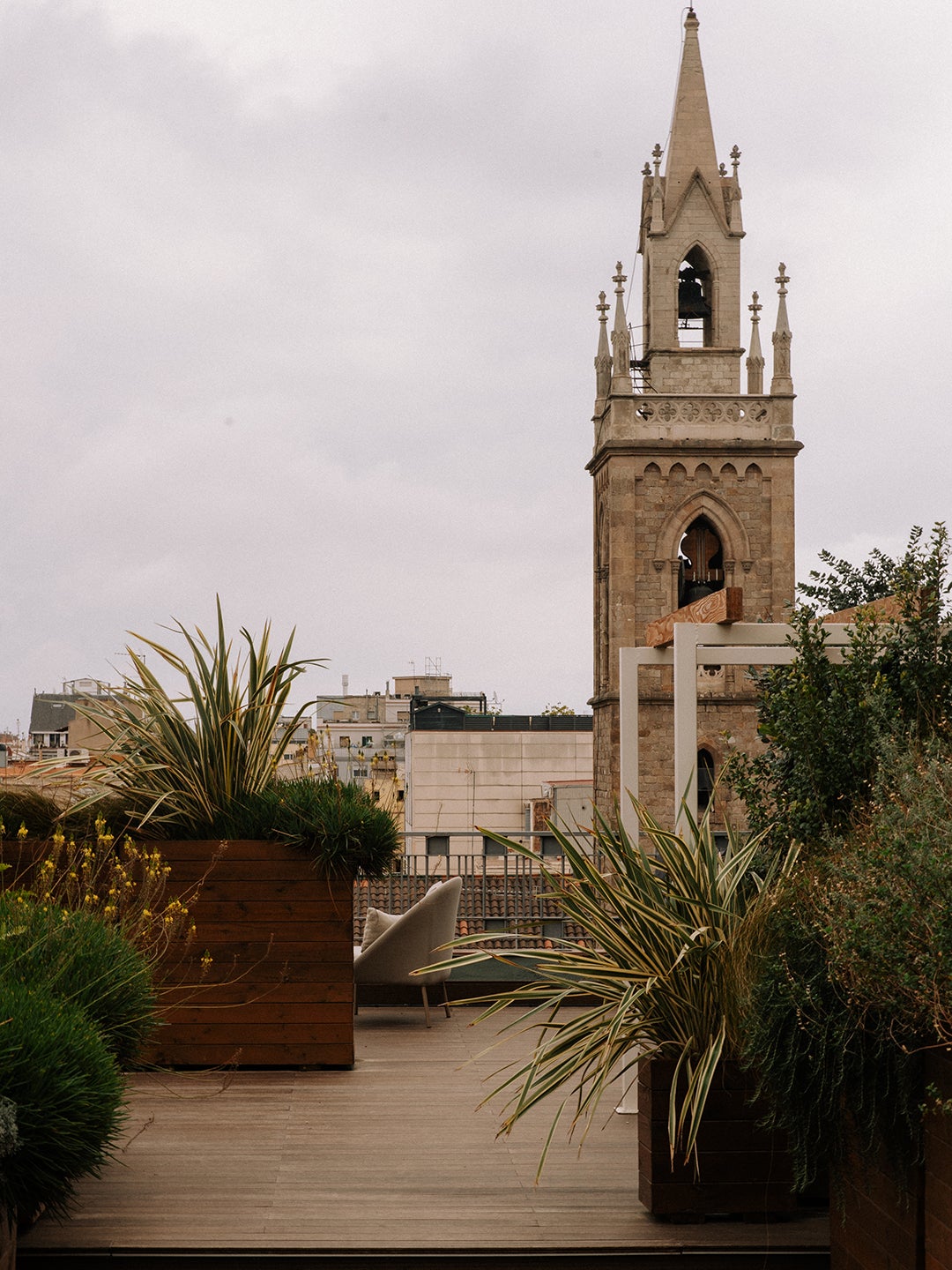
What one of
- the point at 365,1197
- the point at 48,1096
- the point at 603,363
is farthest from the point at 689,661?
the point at 603,363

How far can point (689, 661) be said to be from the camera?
553 centimetres

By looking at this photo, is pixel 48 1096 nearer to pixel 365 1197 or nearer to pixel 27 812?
pixel 365 1197

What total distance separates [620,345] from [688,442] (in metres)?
2.46

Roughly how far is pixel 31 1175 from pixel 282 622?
134 inches

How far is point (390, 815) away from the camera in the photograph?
6.46m

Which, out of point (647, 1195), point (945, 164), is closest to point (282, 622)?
point (647, 1195)

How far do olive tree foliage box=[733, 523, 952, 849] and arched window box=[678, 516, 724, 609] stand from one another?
2675 cm

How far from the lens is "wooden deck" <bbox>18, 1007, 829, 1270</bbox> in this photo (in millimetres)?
3783

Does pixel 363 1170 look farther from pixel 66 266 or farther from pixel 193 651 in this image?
pixel 66 266

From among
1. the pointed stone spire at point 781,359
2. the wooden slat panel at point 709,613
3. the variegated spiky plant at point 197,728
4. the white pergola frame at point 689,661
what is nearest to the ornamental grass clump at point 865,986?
the white pergola frame at point 689,661

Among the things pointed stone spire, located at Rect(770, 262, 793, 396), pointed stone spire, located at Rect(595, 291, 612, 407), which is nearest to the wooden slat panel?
pointed stone spire, located at Rect(770, 262, 793, 396)

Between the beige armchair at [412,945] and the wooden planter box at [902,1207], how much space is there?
12.1ft

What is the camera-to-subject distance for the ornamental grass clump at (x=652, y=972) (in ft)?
12.9

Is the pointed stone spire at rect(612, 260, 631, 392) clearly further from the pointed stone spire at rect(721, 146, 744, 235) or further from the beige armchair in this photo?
the beige armchair
